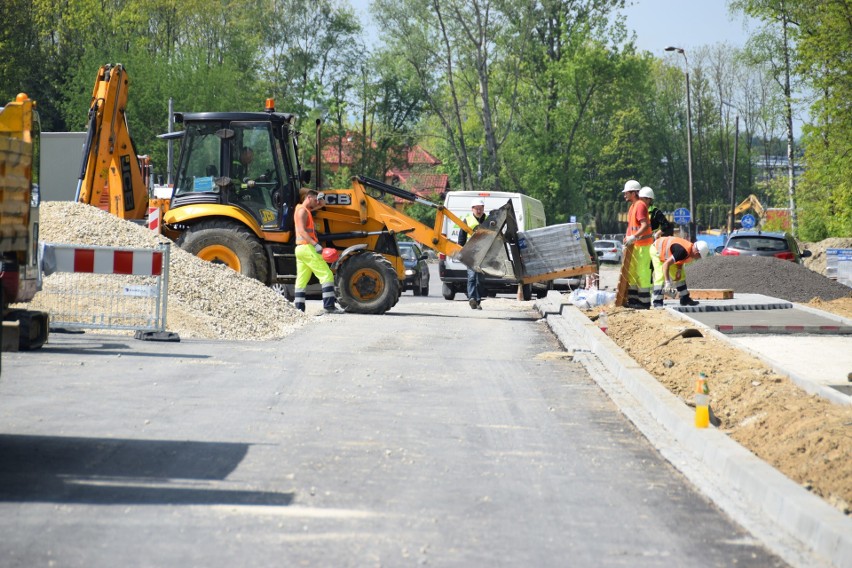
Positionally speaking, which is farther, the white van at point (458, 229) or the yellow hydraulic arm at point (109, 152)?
the white van at point (458, 229)

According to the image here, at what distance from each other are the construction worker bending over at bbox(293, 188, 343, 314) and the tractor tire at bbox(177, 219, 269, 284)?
915 millimetres

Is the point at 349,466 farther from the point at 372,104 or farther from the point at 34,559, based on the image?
the point at 372,104

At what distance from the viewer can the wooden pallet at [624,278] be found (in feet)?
60.5

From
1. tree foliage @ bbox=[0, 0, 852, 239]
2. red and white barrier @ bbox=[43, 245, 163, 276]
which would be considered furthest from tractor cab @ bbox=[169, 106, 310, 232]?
tree foliage @ bbox=[0, 0, 852, 239]

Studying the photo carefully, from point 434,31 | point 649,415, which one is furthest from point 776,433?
point 434,31

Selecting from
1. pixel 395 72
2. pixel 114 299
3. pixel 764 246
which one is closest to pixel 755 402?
pixel 114 299

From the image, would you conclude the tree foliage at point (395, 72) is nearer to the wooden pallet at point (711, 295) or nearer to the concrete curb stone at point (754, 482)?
the wooden pallet at point (711, 295)

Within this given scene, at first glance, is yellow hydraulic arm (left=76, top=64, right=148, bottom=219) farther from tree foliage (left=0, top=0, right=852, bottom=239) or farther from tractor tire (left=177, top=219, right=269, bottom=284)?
tree foliage (left=0, top=0, right=852, bottom=239)

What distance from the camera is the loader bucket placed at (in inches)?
768

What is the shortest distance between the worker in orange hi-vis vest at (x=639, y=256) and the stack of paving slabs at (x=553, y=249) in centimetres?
111

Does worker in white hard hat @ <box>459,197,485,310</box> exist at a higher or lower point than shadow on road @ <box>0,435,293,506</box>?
higher

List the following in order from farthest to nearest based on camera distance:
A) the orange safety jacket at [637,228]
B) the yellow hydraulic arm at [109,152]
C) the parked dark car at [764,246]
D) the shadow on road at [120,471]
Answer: the parked dark car at [764,246]
the yellow hydraulic arm at [109,152]
the orange safety jacket at [637,228]
the shadow on road at [120,471]

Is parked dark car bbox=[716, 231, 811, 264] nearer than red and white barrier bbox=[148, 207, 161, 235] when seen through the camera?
No

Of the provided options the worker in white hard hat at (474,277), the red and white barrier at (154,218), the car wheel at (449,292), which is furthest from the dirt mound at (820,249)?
the red and white barrier at (154,218)
